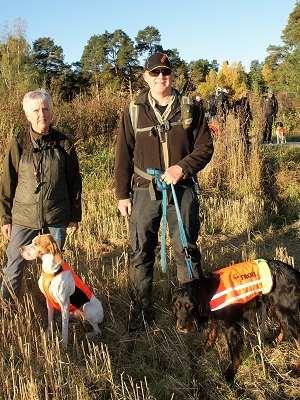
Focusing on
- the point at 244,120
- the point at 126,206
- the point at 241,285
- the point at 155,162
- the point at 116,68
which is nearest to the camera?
the point at 241,285

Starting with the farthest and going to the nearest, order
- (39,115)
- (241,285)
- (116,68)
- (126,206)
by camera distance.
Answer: (116,68) → (126,206) → (39,115) → (241,285)

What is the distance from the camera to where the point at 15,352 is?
3508 millimetres

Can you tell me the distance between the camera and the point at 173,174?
3.56 metres

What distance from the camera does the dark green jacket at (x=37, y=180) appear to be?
148 inches

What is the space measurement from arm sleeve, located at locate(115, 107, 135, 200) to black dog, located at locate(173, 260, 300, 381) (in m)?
0.94

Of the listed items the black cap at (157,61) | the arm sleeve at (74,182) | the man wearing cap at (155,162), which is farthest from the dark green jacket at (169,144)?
the arm sleeve at (74,182)

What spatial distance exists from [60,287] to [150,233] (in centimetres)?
80

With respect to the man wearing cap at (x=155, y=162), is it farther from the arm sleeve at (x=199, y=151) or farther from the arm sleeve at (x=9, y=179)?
the arm sleeve at (x=9, y=179)

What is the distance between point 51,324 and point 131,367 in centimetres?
71

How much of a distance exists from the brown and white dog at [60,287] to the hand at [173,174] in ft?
3.18

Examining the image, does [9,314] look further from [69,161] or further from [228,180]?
[228,180]

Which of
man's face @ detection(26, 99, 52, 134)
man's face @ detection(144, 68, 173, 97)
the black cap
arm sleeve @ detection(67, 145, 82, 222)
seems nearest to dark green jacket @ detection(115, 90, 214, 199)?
man's face @ detection(144, 68, 173, 97)

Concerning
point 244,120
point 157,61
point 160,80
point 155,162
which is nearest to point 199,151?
point 155,162

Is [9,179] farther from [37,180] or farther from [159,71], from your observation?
[159,71]
